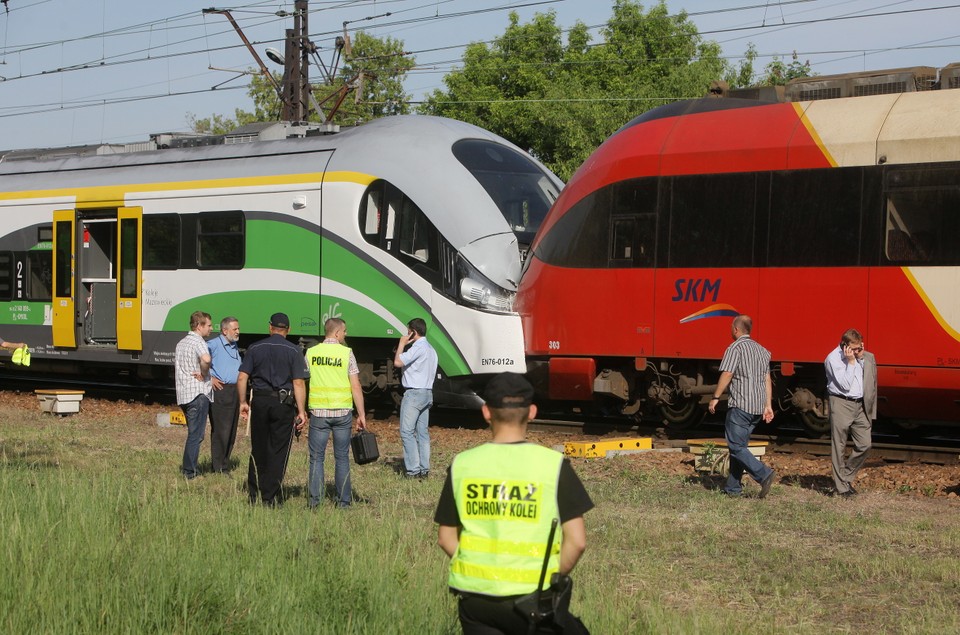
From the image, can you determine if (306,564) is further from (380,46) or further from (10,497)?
(380,46)

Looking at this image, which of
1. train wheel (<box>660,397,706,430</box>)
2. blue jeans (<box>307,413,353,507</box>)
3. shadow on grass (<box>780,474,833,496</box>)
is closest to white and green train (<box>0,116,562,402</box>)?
train wheel (<box>660,397,706,430</box>)

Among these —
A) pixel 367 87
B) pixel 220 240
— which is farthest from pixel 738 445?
pixel 367 87

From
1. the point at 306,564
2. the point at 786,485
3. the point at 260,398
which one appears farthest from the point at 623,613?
the point at 786,485

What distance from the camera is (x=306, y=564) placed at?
738 cm

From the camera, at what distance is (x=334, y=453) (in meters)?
10.3

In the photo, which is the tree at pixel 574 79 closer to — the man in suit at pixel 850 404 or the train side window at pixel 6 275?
the train side window at pixel 6 275

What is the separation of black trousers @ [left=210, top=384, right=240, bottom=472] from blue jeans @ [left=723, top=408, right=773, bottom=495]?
4.98 metres

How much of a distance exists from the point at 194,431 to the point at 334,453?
237cm

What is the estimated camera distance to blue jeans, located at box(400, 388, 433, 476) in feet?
40.5

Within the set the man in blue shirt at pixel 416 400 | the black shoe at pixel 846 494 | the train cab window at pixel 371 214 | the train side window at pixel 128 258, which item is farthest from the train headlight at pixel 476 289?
the train side window at pixel 128 258

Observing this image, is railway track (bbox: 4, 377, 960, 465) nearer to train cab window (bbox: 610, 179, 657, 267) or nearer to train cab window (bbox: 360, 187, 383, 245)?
train cab window (bbox: 610, 179, 657, 267)

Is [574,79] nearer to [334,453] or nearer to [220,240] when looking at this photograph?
[220,240]

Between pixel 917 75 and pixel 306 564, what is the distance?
9910 millimetres

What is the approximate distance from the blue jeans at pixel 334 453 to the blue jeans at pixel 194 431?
6.88 ft
